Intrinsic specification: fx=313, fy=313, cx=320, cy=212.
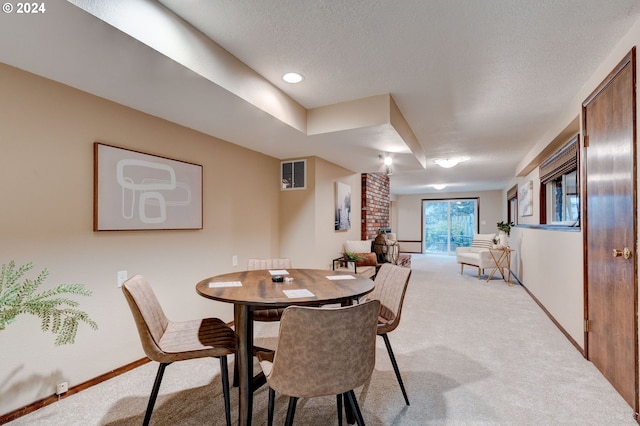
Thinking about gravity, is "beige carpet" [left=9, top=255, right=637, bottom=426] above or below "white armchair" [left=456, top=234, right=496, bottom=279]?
below

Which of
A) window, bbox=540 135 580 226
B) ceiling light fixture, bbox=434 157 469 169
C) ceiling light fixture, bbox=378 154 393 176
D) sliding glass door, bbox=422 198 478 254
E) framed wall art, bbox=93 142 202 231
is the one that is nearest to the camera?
framed wall art, bbox=93 142 202 231

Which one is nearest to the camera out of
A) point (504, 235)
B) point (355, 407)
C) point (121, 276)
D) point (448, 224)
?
point (355, 407)

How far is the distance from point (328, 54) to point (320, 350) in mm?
1842

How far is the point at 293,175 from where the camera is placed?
430cm

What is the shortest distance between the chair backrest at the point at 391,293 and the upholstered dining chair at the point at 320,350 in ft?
2.07

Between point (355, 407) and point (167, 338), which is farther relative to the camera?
point (167, 338)

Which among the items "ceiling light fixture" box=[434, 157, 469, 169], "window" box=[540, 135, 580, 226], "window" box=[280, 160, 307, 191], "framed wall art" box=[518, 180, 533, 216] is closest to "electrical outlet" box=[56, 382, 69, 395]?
"window" box=[280, 160, 307, 191]

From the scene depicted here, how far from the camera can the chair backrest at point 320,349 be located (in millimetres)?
1250

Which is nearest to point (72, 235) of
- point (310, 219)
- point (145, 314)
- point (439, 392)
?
point (145, 314)

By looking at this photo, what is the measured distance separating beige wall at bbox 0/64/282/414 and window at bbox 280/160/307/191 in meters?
1.39

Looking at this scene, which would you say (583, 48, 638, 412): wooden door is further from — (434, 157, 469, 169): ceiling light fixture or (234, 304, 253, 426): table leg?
(434, 157, 469, 169): ceiling light fixture

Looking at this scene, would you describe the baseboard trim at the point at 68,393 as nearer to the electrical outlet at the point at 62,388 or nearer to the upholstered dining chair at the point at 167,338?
the electrical outlet at the point at 62,388

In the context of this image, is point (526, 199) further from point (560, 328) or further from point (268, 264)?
point (268, 264)

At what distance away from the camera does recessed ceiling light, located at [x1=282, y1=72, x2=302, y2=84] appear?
2.40 meters
